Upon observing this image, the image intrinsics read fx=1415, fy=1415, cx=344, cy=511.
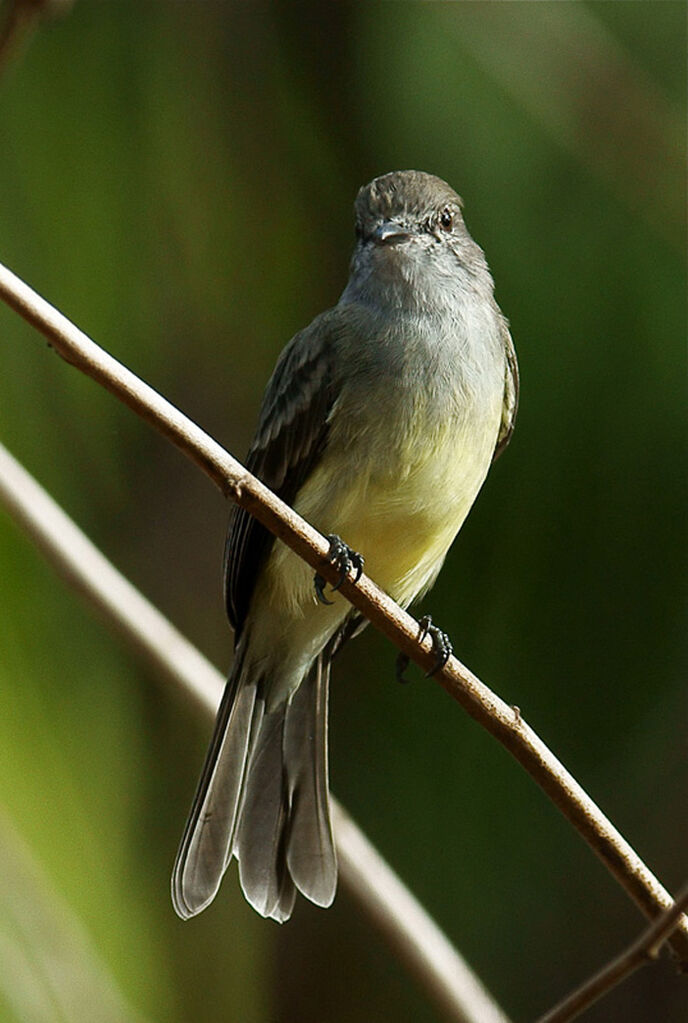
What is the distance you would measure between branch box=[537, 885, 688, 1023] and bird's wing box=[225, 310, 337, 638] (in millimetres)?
1637

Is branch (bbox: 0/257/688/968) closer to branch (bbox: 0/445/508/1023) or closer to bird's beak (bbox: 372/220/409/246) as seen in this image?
branch (bbox: 0/445/508/1023)

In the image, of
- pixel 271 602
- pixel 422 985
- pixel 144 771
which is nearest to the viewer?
pixel 422 985

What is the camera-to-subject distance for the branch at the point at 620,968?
143 cm

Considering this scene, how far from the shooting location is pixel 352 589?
2158 mm

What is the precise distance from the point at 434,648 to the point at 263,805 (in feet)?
2.79

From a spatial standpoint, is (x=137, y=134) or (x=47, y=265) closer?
(x=47, y=265)

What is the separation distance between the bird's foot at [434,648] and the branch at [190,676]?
0.35 metres

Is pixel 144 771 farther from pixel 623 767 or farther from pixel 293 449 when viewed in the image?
pixel 623 767

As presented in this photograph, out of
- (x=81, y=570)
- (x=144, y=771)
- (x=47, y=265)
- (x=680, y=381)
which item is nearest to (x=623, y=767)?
(x=680, y=381)

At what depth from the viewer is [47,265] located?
275 centimetres

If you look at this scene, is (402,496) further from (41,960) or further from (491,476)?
(41,960)

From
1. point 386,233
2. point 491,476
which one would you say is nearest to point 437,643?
point 491,476

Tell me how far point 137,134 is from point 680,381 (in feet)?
4.08

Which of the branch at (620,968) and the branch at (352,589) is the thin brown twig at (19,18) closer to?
the branch at (352,589)
